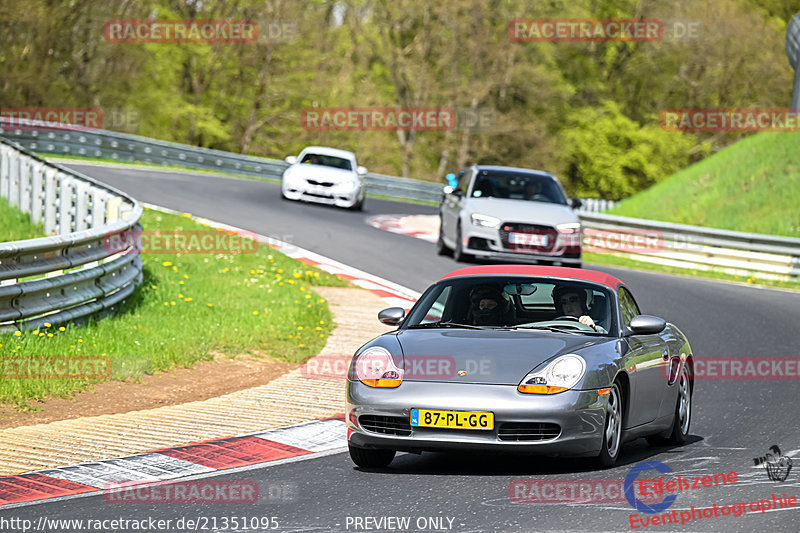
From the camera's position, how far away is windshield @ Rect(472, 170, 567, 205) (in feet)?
65.4

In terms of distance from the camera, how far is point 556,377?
7172mm

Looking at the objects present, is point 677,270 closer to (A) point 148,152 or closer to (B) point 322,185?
(B) point 322,185

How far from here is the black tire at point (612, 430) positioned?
731 centimetres

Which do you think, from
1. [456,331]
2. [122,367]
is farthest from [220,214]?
[456,331]

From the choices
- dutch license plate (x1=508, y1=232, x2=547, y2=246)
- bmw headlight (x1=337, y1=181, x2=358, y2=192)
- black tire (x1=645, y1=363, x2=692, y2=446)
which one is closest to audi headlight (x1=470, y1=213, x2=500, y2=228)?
dutch license plate (x1=508, y1=232, x2=547, y2=246)

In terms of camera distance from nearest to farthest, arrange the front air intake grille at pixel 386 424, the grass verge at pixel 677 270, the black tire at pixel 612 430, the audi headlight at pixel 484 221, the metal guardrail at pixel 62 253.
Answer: the front air intake grille at pixel 386 424
the black tire at pixel 612 430
the metal guardrail at pixel 62 253
the audi headlight at pixel 484 221
the grass verge at pixel 677 270

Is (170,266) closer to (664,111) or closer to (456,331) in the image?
(456,331)

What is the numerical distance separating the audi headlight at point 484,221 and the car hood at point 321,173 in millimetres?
9797

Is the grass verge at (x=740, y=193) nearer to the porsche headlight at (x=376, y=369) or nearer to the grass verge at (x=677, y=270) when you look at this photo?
the grass verge at (x=677, y=270)

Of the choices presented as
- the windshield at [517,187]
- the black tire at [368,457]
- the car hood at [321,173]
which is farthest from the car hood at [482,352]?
the car hood at [321,173]

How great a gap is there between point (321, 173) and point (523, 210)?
10270 millimetres

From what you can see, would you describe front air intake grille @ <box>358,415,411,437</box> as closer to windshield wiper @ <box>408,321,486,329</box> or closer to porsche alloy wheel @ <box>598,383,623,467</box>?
windshield wiper @ <box>408,321,486,329</box>

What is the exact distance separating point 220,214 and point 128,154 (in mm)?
12887

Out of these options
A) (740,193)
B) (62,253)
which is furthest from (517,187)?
(740,193)
